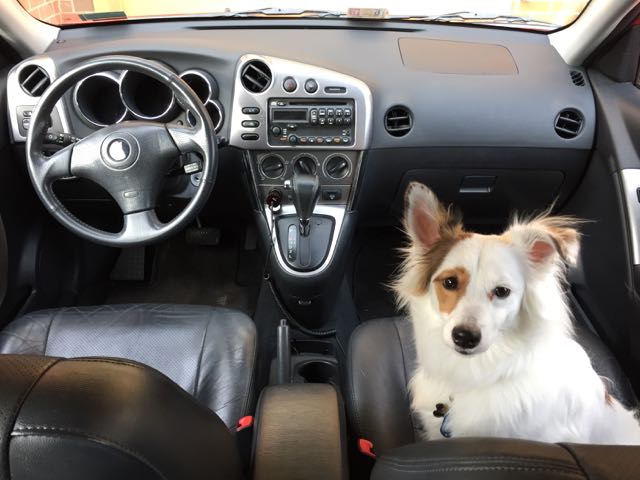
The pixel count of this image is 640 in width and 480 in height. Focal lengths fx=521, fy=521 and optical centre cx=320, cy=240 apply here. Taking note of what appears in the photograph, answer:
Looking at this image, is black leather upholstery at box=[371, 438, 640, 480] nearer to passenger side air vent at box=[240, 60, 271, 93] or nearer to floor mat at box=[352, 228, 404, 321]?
passenger side air vent at box=[240, 60, 271, 93]

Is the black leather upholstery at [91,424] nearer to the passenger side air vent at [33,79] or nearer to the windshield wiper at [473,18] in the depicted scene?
the passenger side air vent at [33,79]

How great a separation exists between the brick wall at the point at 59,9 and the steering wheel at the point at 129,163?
2.86 ft

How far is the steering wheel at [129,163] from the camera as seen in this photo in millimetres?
1745

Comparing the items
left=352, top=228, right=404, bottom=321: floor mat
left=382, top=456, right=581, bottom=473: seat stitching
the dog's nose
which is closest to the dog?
the dog's nose

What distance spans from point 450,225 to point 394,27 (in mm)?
1272

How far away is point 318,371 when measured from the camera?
2.33 meters

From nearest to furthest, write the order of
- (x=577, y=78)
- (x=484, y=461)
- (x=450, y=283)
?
(x=484, y=461) < (x=450, y=283) < (x=577, y=78)

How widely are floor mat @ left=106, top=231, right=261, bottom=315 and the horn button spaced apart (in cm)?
140

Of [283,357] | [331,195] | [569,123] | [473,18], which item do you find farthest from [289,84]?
[569,123]

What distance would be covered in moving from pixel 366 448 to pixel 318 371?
0.80 meters

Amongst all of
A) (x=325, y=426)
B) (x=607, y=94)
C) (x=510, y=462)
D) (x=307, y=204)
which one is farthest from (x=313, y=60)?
(x=510, y=462)

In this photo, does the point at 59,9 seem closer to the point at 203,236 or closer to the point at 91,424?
the point at 203,236

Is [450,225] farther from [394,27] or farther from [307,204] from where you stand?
[394,27]

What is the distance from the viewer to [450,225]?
1.55 metres
